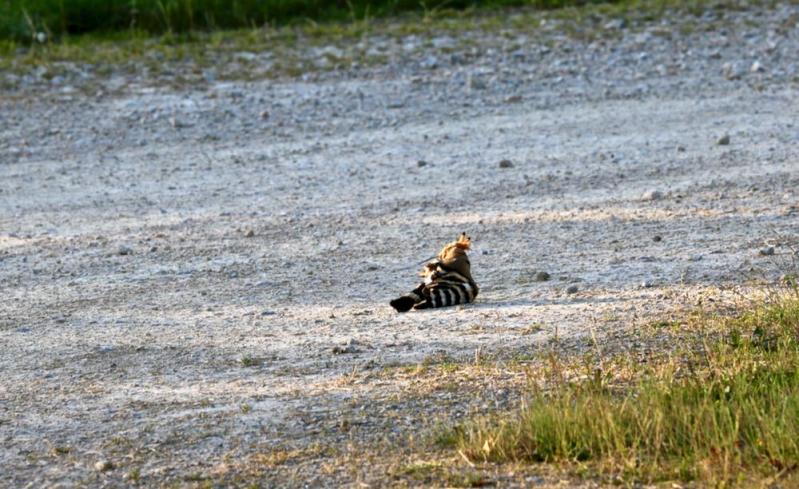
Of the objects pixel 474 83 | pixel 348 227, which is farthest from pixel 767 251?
pixel 474 83

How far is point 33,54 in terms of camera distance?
12.0 m

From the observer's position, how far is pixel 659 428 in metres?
4.35

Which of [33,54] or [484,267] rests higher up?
[33,54]

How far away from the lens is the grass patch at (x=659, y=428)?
424cm

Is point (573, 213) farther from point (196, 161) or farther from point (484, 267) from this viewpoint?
point (196, 161)

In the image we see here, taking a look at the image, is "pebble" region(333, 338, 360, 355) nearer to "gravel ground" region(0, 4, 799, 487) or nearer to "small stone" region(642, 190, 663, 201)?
"gravel ground" region(0, 4, 799, 487)

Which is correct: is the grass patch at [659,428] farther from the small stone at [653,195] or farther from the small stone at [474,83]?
the small stone at [474,83]

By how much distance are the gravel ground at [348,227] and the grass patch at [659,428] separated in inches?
8.5

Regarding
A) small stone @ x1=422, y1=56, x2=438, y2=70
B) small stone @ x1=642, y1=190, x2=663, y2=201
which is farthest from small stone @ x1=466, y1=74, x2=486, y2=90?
small stone @ x1=642, y1=190, x2=663, y2=201

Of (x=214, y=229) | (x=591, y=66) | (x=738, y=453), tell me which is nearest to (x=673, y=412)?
(x=738, y=453)

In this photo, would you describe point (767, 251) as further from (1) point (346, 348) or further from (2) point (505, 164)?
(2) point (505, 164)

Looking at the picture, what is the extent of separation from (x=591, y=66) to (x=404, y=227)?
4364 millimetres

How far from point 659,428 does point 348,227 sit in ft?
12.3

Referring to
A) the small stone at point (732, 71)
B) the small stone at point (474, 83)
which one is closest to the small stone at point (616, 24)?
the small stone at point (732, 71)
